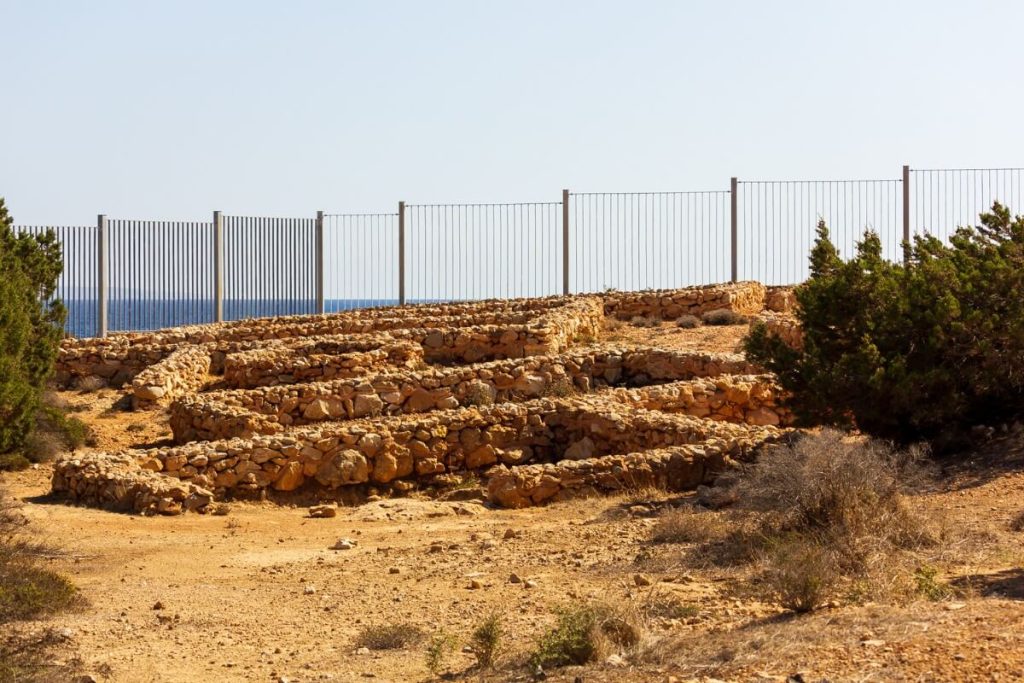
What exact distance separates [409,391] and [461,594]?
8633 millimetres

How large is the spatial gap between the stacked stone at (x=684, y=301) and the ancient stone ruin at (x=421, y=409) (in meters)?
0.19

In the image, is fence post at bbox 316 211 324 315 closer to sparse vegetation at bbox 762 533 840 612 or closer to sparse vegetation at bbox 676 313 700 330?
sparse vegetation at bbox 676 313 700 330

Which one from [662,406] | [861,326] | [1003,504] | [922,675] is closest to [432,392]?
[662,406]

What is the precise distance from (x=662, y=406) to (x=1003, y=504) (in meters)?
6.24

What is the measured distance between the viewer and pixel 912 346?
13.7m

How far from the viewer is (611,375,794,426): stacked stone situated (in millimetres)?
17047

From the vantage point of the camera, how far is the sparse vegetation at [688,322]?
2461cm

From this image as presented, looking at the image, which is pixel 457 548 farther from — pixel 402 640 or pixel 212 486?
pixel 212 486

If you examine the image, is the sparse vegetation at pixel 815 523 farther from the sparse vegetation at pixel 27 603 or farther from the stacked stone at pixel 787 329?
the stacked stone at pixel 787 329

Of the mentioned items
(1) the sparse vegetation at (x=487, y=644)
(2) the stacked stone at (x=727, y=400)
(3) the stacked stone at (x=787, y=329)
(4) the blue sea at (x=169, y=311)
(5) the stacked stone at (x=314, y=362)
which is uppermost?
(4) the blue sea at (x=169, y=311)

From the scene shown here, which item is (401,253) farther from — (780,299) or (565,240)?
(780,299)

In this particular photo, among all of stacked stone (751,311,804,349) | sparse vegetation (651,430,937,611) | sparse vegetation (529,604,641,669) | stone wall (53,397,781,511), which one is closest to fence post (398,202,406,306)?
stacked stone (751,311,804,349)

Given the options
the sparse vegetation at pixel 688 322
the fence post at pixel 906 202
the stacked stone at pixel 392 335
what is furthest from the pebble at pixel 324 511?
the fence post at pixel 906 202

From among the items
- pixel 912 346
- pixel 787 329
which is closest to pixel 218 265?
pixel 787 329
